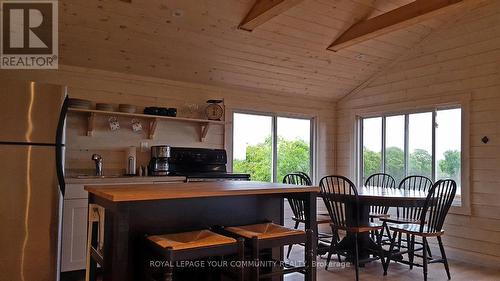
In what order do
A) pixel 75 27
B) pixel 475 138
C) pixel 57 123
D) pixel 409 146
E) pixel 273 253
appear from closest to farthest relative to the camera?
pixel 273 253
pixel 57 123
pixel 75 27
pixel 475 138
pixel 409 146

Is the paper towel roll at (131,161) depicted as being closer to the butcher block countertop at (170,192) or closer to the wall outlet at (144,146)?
the wall outlet at (144,146)

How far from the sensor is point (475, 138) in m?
4.21

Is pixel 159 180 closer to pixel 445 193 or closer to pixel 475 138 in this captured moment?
pixel 445 193

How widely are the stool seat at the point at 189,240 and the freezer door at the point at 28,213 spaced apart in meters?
1.38

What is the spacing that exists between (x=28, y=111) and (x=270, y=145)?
329 centimetres

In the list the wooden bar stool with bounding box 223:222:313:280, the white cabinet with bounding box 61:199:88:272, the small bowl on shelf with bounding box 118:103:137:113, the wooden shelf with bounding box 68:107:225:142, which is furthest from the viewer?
the small bowl on shelf with bounding box 118:103:137:113

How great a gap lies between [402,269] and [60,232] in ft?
11.0

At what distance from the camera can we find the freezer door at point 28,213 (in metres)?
2.84

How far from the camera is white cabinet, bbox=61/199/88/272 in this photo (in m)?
3.29

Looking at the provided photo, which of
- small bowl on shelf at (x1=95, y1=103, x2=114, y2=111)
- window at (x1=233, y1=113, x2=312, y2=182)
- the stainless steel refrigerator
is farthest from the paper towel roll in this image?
window at (x1=233, y1=113, x2=312, y2=182)

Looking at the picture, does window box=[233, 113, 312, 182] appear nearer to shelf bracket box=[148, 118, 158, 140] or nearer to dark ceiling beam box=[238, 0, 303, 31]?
shelf bracket box=[148, 118, 158, 140]

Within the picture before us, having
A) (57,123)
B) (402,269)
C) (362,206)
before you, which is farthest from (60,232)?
(402,269)

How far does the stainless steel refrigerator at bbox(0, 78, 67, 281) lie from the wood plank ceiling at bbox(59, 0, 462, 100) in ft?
2.71
